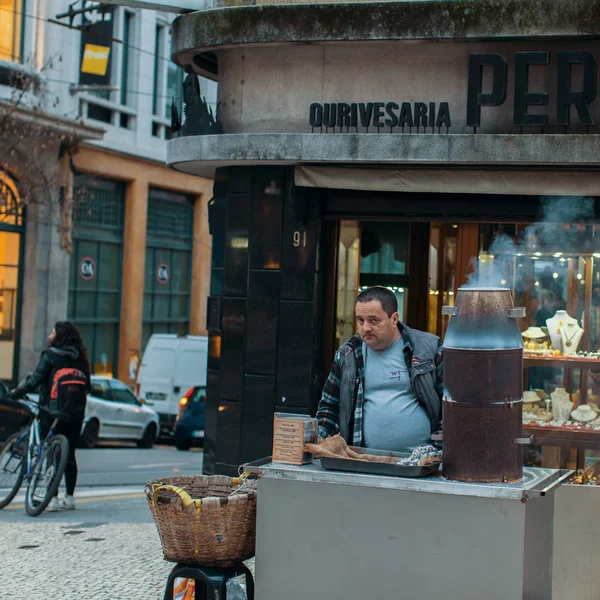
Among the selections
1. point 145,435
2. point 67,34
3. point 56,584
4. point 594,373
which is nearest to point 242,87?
point 594,373

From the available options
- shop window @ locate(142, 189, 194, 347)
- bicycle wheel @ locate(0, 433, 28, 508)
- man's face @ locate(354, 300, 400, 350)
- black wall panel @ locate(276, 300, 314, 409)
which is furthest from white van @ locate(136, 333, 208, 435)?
man's face @ locate(354, 300, 400, 350)

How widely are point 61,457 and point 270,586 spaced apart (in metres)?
6.17

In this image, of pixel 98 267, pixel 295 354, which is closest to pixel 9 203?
pixel 98 267

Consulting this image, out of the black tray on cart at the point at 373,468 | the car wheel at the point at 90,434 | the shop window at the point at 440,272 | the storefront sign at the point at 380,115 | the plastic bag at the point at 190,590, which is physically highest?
the storefront sign at the point at 380,115

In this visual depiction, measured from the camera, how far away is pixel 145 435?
20828 millimetres

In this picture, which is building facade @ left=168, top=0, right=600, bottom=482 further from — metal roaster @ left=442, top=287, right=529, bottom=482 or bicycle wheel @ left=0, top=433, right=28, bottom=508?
metal roaster @ left=442, top=287, right=529, bottom=482

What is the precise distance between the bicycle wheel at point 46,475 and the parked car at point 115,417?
8896 millimetres

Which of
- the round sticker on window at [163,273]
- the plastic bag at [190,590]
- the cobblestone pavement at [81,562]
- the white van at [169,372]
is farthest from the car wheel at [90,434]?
the plastic bag at [190,590]

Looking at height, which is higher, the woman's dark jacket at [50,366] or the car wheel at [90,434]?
the woman's dark jacket at [50,366]

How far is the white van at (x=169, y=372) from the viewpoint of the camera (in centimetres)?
2203

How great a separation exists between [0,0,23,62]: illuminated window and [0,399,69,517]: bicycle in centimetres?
1484

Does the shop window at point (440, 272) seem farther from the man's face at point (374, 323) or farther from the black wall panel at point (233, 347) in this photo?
the man's face at point (374, 323)

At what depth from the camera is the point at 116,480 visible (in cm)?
1431

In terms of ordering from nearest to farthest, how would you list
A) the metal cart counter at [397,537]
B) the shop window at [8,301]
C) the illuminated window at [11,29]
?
the metal cart counter at [397,537] < the illuminated window at [11,29] < the shop window at [8,301]
